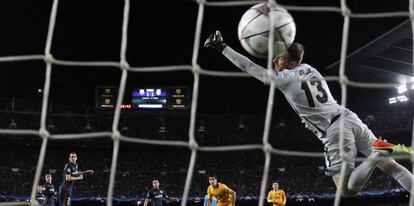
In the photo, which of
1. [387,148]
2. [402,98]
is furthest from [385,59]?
[387,148]

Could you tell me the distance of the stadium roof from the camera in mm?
14219

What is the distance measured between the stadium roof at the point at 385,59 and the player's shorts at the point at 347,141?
32.2ft

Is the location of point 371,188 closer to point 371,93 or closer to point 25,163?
point 371,93

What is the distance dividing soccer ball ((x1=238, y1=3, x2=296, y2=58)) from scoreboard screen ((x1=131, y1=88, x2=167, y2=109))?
14637 millimetres

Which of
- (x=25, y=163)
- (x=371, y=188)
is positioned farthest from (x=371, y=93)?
(x=25, y=163)

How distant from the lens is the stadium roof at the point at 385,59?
14219 mm

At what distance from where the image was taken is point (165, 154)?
66.2 feet

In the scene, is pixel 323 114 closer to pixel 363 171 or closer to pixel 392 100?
pixel 363 171

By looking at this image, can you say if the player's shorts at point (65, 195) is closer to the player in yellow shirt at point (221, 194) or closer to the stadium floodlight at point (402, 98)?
the player in yellow shirt at point (221, 194)

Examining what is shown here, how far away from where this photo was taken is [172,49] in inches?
629

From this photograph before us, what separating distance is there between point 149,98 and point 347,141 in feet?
48.1

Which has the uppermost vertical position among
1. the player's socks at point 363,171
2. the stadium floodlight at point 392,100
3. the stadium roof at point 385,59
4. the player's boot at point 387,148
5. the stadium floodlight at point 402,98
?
the stadium roof at point 385,59

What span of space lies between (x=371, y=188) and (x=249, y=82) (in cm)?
567

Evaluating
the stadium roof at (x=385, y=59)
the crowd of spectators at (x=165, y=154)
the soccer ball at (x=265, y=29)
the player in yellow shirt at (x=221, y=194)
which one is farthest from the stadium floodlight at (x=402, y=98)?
the soccer ball at (x=265, y=29)
